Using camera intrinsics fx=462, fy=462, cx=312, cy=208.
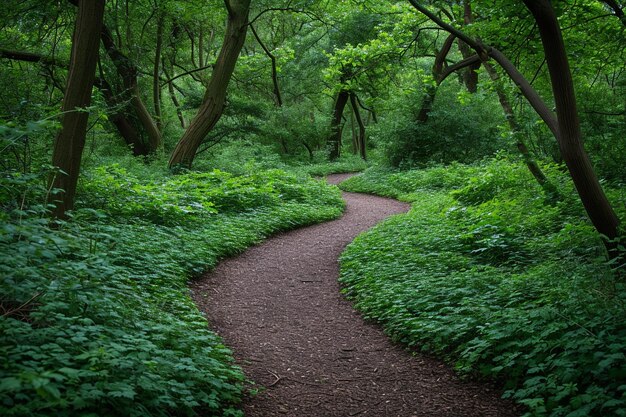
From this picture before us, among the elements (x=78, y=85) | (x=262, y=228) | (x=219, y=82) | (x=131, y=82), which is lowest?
(x=262, y=228)

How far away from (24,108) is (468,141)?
1713 cm

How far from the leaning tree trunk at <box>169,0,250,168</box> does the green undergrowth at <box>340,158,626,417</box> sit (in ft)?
20.4

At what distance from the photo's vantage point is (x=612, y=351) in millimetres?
3543

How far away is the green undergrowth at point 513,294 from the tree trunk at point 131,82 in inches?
366

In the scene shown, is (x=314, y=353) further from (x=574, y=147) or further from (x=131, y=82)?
(x=131, y=82)

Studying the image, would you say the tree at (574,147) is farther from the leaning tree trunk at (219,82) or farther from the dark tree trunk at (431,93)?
the dark tree trunk at (431,93)

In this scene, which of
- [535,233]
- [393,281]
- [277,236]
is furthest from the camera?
[277,236]

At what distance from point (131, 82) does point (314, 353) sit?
12916mm

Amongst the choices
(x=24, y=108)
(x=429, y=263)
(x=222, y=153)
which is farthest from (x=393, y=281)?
(x=222, y=153)

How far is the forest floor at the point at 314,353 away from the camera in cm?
415

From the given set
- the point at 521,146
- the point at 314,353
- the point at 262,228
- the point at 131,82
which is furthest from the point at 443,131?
the point at 314,353

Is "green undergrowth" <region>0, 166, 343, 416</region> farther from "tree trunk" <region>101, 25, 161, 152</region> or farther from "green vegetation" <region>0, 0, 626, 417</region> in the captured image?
"tree trunk" <region>101, 25, 161, 152</region>

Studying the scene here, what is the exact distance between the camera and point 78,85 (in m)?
5.90

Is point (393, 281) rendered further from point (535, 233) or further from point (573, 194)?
point (573, 194)
